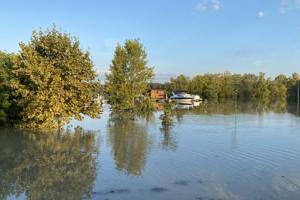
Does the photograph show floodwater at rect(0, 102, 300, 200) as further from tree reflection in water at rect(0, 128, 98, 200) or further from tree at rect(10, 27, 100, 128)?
tree at rect(10, 27, 100, 128)

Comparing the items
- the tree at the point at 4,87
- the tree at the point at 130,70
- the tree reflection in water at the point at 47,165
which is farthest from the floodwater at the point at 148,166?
the tree at the point at 130,70

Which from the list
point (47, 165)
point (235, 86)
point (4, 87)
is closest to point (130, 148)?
point (47, 165)

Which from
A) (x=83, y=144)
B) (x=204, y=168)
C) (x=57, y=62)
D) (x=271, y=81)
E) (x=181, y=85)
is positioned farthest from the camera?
(x=271, y=81)

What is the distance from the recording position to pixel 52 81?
71.3 feet

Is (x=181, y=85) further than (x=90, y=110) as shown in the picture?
Yes

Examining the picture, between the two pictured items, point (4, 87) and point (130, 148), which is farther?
point (4, 87)

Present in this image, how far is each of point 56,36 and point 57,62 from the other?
1581mm

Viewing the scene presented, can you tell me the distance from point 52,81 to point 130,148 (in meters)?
7.03

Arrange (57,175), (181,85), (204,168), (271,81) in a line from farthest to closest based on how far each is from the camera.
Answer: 1. (271,81)
2. (181,85)
3. (204,168)
4. (57,175)

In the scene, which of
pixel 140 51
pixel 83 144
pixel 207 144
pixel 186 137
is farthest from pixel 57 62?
pixel 140 51

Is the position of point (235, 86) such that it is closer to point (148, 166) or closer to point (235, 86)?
point (235, 86)

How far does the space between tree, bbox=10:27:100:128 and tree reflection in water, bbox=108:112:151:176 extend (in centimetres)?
270

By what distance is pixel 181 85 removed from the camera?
104m

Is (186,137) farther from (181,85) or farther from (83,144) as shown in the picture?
(181,85)
